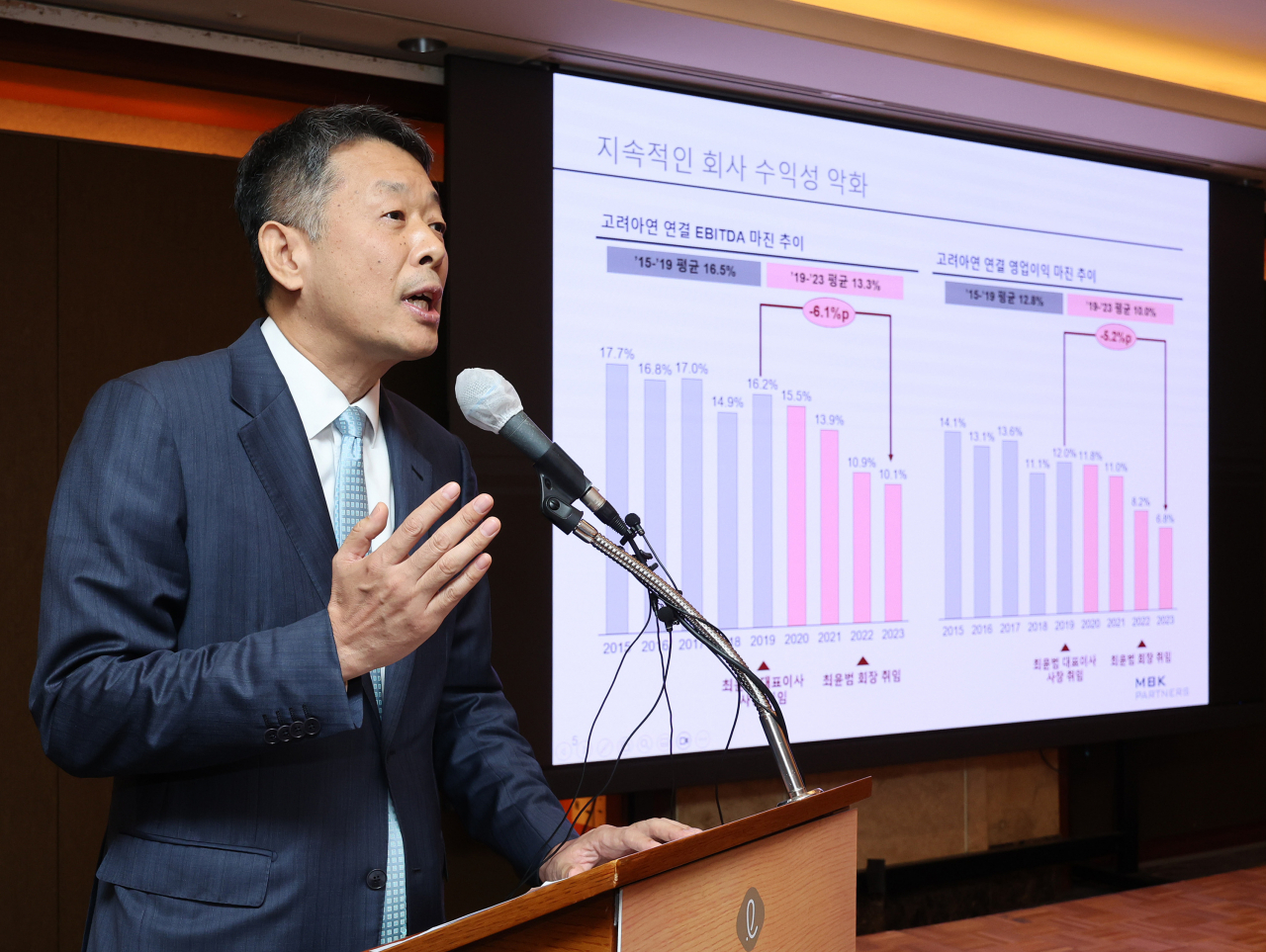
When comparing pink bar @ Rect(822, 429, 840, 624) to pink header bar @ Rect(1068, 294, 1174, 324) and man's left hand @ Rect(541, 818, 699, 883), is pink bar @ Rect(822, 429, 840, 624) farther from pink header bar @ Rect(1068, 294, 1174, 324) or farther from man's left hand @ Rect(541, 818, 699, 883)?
man's left hand @ Rect(541, 818, 699, 883)

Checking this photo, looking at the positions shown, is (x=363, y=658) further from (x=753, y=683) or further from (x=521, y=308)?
(x=521, y=308)

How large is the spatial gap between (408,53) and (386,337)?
182 centimetres

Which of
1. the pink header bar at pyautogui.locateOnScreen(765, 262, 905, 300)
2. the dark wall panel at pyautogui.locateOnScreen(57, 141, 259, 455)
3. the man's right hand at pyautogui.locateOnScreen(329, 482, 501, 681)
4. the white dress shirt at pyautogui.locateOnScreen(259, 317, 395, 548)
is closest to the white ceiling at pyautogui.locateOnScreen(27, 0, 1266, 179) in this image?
the dark wall panel at pyautogui.locateOnScreen(57, 141, 259, 455)

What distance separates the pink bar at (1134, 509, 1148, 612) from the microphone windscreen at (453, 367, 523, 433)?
310 cm

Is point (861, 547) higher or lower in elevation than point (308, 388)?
lower

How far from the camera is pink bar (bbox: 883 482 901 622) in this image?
3.28 meters

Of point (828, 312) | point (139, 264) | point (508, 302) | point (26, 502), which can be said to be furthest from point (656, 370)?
point (26, 502)

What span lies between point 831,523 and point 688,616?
2051 millimetres

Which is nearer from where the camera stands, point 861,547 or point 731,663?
point 731,663

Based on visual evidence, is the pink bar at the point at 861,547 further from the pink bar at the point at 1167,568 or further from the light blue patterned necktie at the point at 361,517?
the light blue patterned necktie at the point at 361,517

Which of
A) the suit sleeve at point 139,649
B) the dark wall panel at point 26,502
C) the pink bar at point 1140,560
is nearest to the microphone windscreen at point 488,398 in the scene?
the suit sleeve at point 139,649

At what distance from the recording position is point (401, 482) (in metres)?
1.45

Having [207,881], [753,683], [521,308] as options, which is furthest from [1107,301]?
[207,881]

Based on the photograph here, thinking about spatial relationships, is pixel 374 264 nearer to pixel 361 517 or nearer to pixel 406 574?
pixel 361 517
